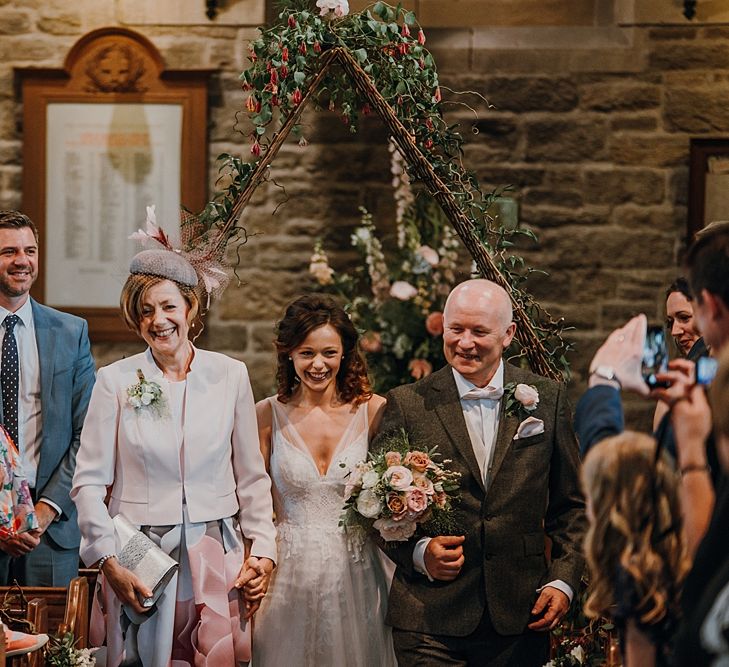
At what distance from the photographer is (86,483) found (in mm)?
3828

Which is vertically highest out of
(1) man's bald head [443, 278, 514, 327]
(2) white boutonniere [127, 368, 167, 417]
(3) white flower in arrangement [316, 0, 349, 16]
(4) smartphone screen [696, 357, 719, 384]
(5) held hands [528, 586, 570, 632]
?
(3) white flower in arrangement [316, 0, 349, 16]

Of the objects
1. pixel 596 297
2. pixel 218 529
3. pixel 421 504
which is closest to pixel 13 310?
pixel 218 529

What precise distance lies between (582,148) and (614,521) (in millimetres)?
5073

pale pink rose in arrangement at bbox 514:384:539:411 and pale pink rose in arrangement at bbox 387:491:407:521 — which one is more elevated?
pale pink rose in arrangement at bbox 514:384:539:411

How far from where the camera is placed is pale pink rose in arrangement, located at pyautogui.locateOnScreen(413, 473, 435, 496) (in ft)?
12.0

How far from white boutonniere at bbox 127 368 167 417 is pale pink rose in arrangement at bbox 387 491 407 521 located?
0.85m

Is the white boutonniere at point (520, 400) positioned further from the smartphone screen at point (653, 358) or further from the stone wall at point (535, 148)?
the stone wall at point (535, 148)

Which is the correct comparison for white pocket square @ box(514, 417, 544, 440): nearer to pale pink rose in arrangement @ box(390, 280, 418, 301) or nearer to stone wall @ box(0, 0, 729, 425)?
pale pink rose in arrangement @ box(390, 280, 418, 301)

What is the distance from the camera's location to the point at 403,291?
6.37 meters

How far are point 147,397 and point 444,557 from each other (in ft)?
3.75

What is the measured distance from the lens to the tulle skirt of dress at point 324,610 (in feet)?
13.6

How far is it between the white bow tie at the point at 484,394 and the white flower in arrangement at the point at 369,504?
481mm

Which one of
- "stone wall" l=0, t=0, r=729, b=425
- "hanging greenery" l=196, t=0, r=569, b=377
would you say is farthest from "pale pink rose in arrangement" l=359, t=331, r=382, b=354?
"hanging greenery" l=196, t=0, r=569, b=377

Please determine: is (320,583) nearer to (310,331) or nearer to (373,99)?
(310,331)
